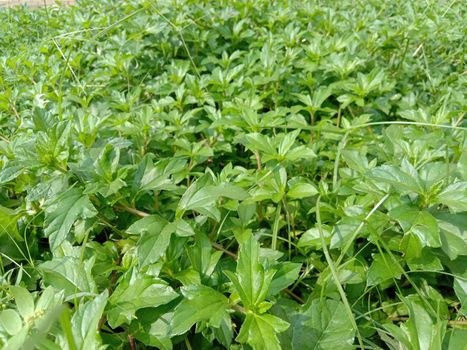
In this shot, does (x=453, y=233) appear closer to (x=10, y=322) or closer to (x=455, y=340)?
(x=455, y=340)

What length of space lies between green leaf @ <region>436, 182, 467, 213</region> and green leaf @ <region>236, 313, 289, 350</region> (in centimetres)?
49

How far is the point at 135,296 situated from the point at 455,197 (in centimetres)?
78

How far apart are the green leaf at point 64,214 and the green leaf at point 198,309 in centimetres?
34

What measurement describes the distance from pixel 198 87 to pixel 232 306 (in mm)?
1228

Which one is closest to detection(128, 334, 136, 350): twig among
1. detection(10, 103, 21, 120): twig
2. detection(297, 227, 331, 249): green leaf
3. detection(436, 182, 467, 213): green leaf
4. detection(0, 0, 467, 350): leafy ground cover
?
detection(0, 0, 467, 350): leafy ground cover

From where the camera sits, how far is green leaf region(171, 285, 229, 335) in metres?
0.88

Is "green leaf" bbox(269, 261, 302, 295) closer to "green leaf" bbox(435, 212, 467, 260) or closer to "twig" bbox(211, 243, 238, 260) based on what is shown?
"twig" bbox(211, 243, 238, 260)

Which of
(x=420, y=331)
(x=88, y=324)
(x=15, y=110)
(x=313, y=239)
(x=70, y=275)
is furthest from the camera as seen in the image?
(x=15, y=110)

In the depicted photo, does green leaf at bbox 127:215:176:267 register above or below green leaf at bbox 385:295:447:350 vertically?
above

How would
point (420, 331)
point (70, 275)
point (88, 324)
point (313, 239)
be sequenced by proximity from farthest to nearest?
point (313, 239) → point (70, 275) → point (420, 331) → point (88, 324)

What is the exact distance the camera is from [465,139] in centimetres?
131

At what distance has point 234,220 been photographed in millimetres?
1228

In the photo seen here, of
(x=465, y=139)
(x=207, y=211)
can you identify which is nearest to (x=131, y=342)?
(x=207, y=211)

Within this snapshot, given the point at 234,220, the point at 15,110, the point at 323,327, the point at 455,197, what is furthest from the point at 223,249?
the point at 15,110
